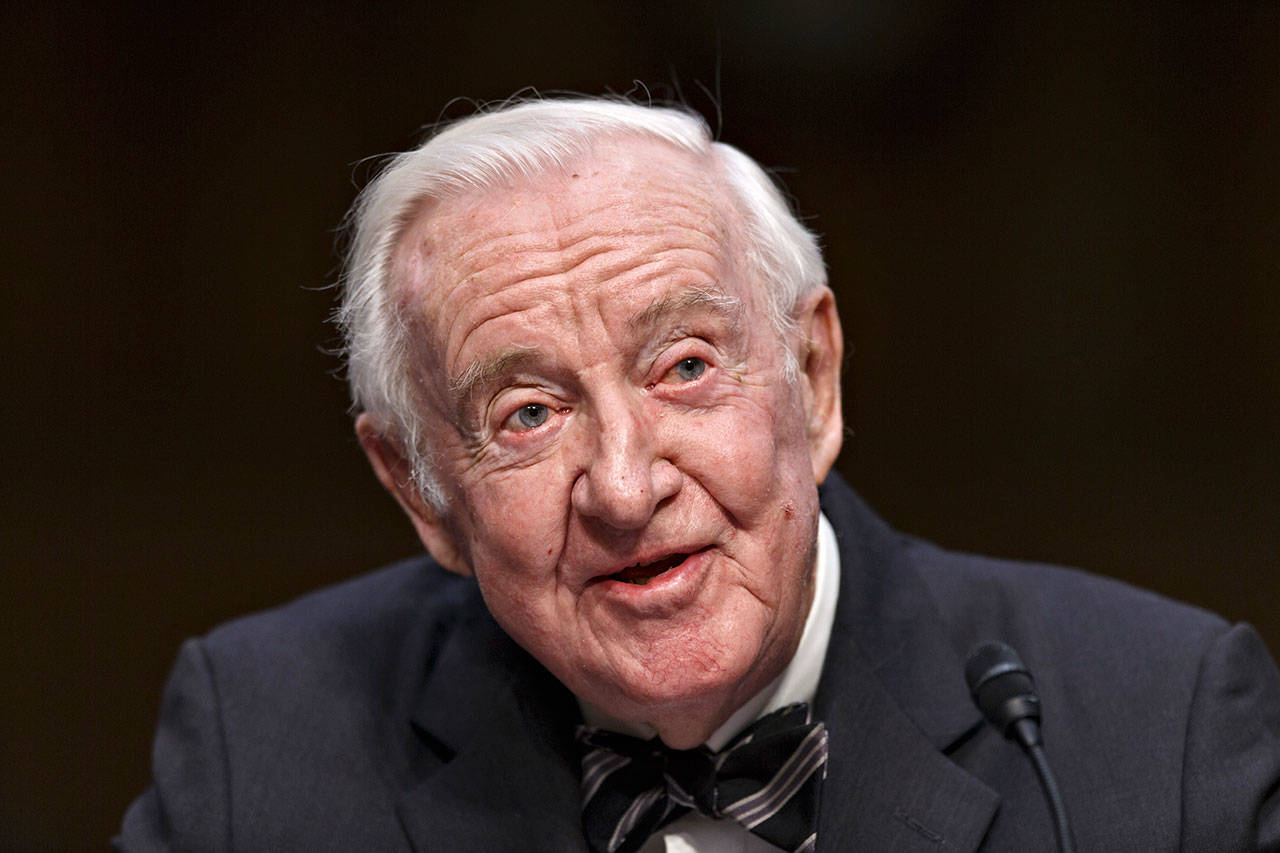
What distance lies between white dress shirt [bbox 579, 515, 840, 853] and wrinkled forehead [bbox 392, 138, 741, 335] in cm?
58

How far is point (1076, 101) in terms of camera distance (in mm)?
4359

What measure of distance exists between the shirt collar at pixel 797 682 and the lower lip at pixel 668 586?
1.17 feet

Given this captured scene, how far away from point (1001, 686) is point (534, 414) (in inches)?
30.4

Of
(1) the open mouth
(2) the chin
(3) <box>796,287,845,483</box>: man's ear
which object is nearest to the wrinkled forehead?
(3) <box>796,287,845,483</box>: man's ear

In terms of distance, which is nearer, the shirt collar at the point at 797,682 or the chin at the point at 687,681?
the chin at the point at 687,681

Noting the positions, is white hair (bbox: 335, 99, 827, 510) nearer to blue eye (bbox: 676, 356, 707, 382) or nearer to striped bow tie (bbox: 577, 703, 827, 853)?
blue eye (bbox: 676, 356, 707, 382)

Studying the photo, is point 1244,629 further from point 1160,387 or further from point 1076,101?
point 1076,101

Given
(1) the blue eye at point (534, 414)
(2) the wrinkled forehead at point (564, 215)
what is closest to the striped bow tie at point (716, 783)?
(1) the blue eye at point (534, 414)

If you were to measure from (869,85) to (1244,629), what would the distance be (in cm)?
267

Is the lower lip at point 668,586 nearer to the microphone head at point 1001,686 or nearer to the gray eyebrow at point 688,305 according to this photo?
the gray eyebrow at point 688,305

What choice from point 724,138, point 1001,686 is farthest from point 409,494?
point 724,138

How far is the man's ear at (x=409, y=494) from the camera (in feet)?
7.22

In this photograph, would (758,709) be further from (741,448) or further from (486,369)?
(486,369)

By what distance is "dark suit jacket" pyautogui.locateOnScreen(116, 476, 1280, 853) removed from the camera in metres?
1.98
